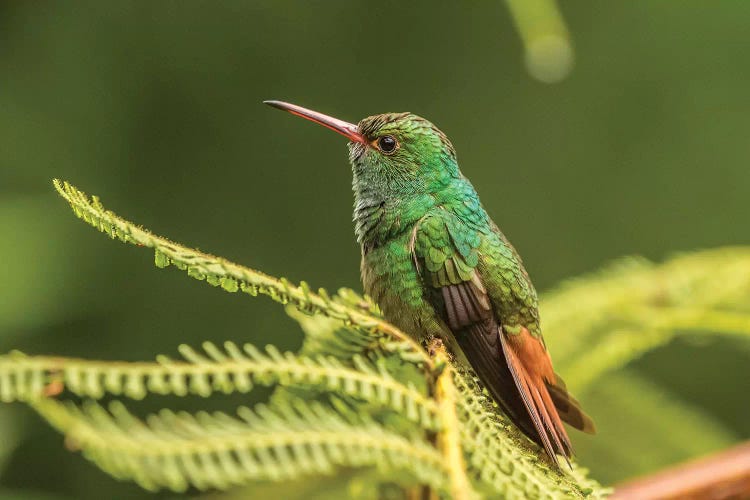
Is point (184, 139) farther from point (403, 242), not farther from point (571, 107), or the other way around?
point (403, 242)

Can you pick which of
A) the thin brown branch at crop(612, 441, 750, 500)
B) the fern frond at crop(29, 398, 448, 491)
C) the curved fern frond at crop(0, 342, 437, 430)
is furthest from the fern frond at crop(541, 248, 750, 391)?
the fern frond at crop(29, 398, 448, 491)

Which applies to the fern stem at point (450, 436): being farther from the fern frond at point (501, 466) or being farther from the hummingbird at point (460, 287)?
the hummingbird at point (460, 287)

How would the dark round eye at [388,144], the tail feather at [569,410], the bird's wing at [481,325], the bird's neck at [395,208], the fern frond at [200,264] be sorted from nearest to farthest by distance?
the fern frond at [200,264] → the bird's wing at [481,325] → the tail feather at [569,410] → the bird's neck at [395,208] → the dark round eye at [388,144]

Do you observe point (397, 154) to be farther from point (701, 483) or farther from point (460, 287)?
point (701, 483)

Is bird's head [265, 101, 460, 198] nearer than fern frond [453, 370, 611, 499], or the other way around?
fern frond [453, 370, 611, 499]

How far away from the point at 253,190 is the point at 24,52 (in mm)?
1614

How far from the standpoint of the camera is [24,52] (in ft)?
14.5

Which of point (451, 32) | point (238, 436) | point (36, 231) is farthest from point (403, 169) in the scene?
point (451, 32)

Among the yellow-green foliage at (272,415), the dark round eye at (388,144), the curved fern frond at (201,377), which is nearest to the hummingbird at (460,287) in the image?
the dark round eye at (388,144)

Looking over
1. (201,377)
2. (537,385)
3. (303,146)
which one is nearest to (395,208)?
(537,385)

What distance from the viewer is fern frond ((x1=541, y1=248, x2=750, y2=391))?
2.09 m

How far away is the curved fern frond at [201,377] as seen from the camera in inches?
27.5

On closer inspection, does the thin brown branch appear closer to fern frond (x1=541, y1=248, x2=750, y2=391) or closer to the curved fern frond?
fern frond (x1=541, y1=248, x2=750, y2=391)

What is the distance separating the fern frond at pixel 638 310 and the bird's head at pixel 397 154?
1.90 feet
